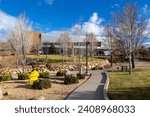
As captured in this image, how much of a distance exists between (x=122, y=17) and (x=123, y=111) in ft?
76.0

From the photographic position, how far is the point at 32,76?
1966 centimetres

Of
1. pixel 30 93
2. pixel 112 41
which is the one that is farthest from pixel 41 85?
pixel 112 41

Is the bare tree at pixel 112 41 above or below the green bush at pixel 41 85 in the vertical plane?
above

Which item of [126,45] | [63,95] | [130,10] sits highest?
[130,10]

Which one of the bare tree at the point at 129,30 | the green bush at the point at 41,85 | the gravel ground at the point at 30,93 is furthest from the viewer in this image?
the bare tree at the point at 129,30

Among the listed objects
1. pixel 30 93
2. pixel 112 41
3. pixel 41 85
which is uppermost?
pixel 112 41

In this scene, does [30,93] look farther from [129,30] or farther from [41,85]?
[129,30]

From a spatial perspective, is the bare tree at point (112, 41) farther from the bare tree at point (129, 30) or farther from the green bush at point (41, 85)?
the green bush at point (41, 85)

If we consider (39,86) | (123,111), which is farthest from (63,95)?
(123,111)

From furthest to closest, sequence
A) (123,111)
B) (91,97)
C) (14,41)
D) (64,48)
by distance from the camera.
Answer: (64,48) → (14,41) → (91,97) → (123,111)

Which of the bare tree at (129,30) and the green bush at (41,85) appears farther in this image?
the bare tree at (129,30)

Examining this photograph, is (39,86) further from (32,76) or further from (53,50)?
(53,50)

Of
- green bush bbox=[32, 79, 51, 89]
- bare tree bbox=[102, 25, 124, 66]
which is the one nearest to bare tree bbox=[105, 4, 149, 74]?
bare tree bbox=[102, 25, 124, 66]

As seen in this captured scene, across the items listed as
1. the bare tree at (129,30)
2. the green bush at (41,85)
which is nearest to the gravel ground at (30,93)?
the green bush at (41,85)
